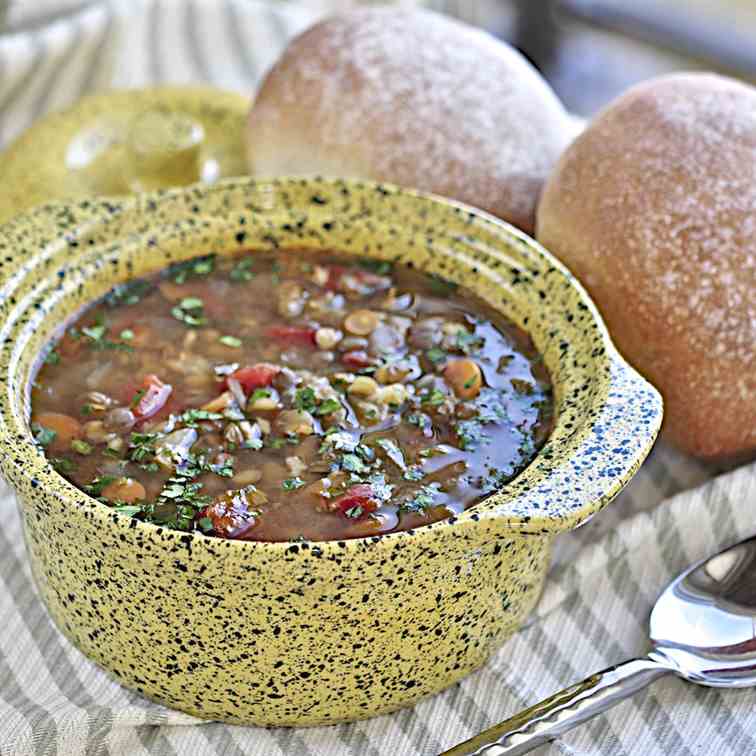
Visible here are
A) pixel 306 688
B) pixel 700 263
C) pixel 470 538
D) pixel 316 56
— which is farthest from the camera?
pixel 316 56

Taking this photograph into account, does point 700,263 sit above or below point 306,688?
above

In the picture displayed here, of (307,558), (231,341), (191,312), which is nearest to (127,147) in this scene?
(191,312)

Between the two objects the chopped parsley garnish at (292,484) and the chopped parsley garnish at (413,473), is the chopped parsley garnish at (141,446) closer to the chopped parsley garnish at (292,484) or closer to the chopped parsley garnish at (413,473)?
the chopped parsley garnish at (292,484)

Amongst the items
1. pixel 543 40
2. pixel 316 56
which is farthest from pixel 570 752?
pixel 543 40

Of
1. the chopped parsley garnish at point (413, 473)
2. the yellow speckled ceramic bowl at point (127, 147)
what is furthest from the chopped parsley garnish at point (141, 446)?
the yellow speckled ceramic bowl at point (127, 147)

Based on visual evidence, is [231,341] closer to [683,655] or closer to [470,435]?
[470,435]

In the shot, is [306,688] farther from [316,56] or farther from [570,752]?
[316,56]

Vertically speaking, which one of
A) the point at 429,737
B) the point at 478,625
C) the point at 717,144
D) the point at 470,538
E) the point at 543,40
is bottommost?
the point at 543,40
